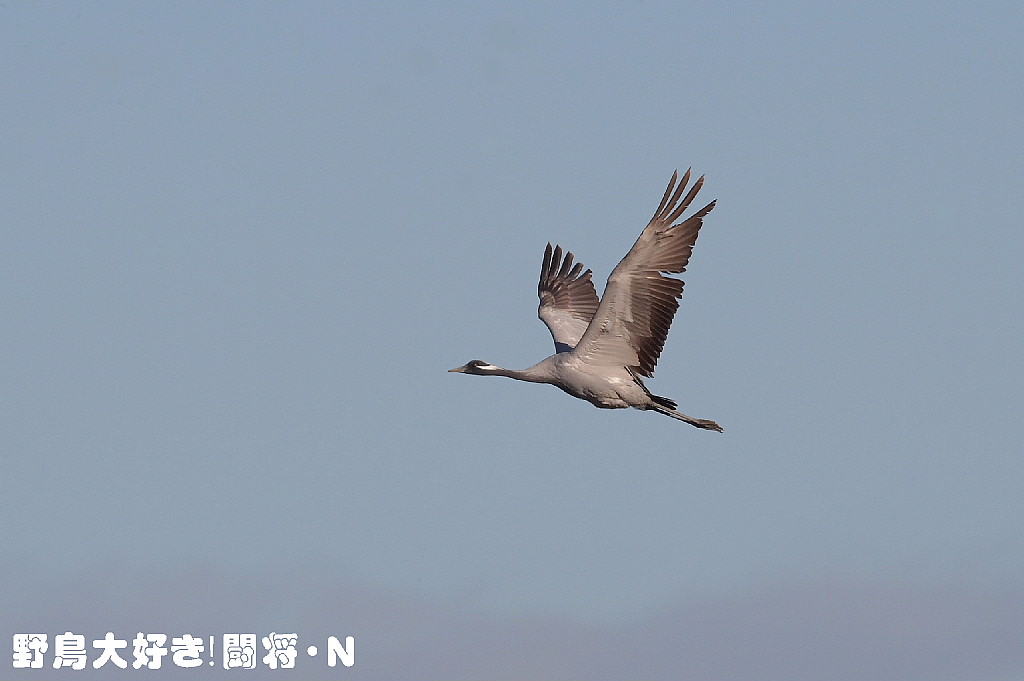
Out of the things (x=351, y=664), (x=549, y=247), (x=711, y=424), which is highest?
(x=549, y=247)

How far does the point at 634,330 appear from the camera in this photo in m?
44.0

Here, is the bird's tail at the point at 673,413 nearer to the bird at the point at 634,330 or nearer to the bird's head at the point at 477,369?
the bird at the point at 634,330

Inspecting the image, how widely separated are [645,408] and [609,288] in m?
3.69

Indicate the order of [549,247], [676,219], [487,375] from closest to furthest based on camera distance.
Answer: [676,219] → [487,375] → [549,247]

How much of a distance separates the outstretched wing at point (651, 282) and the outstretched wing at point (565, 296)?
592cm

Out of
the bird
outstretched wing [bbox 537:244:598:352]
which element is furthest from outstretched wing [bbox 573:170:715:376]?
outstretched wing [bbox 537:244:598:352]

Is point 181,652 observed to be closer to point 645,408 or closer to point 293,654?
point 293,654

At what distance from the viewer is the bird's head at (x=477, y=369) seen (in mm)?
46031

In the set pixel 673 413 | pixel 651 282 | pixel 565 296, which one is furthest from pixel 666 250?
pixel 565 296

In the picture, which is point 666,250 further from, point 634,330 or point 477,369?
point 477,369

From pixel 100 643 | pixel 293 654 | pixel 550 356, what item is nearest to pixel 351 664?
pixel 293 654

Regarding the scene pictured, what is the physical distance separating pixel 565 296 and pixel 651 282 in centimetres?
921

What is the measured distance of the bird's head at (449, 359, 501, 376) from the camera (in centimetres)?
4603

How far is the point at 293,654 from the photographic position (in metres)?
49.4
